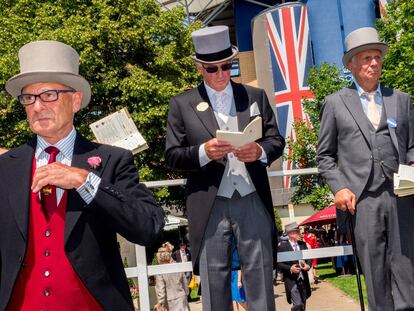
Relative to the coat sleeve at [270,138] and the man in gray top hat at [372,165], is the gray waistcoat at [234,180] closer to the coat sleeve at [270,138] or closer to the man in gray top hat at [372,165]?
the coat sleeve at [270,138]

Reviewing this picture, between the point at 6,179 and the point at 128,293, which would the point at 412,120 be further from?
the point at 6,179

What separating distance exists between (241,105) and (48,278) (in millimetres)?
2118

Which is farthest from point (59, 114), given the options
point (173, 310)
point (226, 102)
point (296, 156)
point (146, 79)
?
point (296, 156)

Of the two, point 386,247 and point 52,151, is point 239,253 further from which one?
point 52,151

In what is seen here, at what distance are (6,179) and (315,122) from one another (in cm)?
2512

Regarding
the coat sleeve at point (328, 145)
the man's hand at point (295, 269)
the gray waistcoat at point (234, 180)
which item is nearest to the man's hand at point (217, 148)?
the gray waistcoat at point (234, 180)

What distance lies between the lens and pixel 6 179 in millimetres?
2729

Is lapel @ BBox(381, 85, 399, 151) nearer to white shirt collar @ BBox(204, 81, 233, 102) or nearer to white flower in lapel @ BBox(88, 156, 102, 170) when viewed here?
white shirt collar @ BBox(204, 81, 233, 102)

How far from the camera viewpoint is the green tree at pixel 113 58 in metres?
22.2

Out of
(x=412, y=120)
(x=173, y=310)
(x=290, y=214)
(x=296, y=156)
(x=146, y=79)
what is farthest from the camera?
(x=290, y=214)

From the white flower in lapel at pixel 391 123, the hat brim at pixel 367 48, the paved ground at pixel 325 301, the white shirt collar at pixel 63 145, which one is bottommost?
the paved ground at pixel 325 301

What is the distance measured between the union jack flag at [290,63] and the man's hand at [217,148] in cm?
3007

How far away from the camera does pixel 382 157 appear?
160 inches

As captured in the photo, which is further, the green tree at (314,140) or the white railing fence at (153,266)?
the green tree at (314,140)
